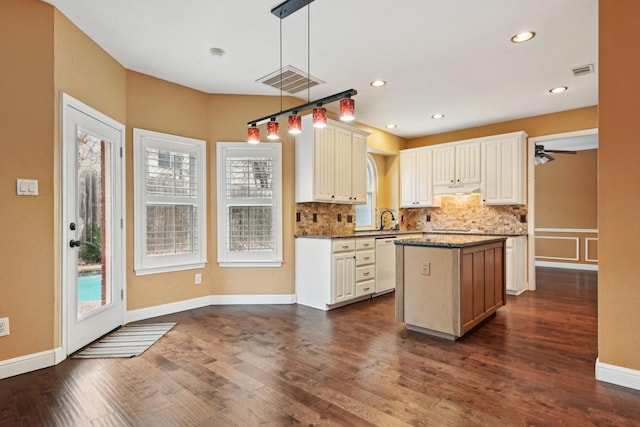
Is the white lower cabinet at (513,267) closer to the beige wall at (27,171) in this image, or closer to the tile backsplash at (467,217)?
the tile backsplash at (467,217)

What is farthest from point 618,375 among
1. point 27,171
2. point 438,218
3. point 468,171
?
point 27,171

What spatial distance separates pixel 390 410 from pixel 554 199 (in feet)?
25.4

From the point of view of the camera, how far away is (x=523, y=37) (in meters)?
3.08

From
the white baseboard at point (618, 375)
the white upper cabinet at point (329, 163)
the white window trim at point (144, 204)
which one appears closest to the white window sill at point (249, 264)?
the white window trim at point (144, 204)

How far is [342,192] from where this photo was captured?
487cm

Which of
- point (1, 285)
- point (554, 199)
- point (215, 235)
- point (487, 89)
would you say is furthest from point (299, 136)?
point (554, 199)

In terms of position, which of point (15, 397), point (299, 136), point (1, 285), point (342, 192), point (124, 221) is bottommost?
point (15, 397)

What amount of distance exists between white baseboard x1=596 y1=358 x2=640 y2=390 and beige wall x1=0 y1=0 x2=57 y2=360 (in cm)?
415

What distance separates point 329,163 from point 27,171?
3.16m

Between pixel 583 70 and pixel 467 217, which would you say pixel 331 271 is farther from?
pixel 583 70

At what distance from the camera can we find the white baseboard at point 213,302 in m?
3.95

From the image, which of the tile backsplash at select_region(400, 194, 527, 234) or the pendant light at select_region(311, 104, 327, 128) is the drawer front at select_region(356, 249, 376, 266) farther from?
the pendant light at select_region(311, 104, 327, 128)

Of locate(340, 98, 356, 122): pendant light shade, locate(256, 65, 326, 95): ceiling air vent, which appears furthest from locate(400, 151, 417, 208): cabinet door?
locate(340, 98, 356, 122): pendant light shade

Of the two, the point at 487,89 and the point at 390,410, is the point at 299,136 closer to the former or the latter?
the point at 487,89
